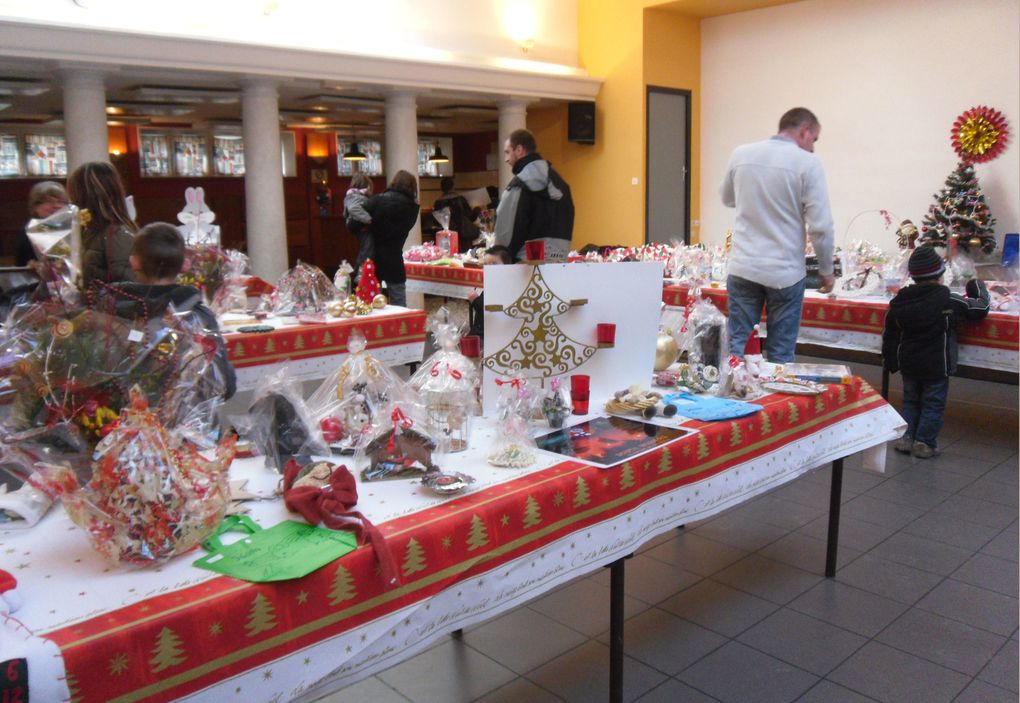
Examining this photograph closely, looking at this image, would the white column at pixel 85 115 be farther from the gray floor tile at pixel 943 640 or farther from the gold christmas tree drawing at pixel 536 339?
the gray floor tile at pixel 943 640

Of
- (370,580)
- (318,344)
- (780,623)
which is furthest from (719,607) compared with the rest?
(318,344)

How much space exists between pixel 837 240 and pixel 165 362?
421 inches

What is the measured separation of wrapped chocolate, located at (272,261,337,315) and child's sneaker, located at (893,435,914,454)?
3.42m

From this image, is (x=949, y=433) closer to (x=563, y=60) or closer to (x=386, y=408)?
(x=386, y=408)

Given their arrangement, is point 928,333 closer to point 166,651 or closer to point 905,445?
point 905,445

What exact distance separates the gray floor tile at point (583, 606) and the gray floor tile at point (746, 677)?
397 mm

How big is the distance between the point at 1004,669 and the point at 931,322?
2.36 meters

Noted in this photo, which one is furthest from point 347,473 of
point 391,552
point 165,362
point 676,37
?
→ point 676,37

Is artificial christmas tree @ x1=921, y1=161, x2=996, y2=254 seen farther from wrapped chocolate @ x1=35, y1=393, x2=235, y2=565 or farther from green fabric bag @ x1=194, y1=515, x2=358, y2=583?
wrapped chocolate @ x1=35, y1=393, x2=235, y2=565

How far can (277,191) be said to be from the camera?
35.0ft

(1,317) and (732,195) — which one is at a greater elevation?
(732,195)

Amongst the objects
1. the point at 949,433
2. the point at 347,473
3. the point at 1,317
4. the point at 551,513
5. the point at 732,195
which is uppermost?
the point at 732,195

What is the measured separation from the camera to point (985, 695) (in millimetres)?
2514

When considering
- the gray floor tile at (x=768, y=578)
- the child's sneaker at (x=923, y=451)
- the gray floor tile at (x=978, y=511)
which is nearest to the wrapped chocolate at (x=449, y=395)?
the gray floor tile at (x=768, y=578)
